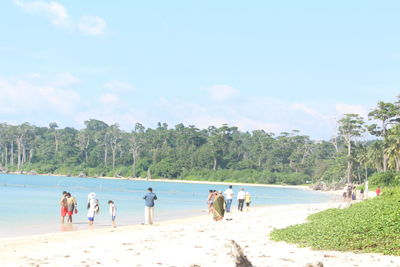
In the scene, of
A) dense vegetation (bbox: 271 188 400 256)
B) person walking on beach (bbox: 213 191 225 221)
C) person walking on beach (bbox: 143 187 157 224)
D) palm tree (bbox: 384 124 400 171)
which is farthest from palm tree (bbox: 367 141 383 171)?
dense vegetation (bbox: 271 188 400 256)

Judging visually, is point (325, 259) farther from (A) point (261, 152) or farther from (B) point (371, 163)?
(A) point (261, 152)

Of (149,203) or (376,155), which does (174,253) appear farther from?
(376,155)

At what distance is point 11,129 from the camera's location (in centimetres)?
14650

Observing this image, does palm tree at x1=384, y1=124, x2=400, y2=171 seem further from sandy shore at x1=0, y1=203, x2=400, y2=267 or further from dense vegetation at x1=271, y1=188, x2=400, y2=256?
sandy shore at x1=0, y1=203, x2=400, y2=267

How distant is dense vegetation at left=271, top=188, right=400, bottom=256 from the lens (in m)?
12.7

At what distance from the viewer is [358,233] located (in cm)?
1370

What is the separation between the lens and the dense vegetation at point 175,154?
11941 centimetres

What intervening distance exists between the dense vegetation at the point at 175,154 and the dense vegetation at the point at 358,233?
8066 cm

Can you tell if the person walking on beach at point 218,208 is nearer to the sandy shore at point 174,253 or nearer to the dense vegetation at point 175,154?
the sandy shore at point 174,253

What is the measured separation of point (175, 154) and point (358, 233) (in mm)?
115001

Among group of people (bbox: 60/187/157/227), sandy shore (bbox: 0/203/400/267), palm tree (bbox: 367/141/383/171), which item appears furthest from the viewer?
palm tree (bbox: 367/141/383/171)

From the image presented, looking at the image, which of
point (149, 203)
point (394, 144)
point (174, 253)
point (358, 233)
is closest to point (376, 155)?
point (394, 144)

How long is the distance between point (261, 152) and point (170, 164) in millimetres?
22983

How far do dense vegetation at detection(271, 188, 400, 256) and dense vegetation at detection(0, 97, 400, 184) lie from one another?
80663 millimetres
